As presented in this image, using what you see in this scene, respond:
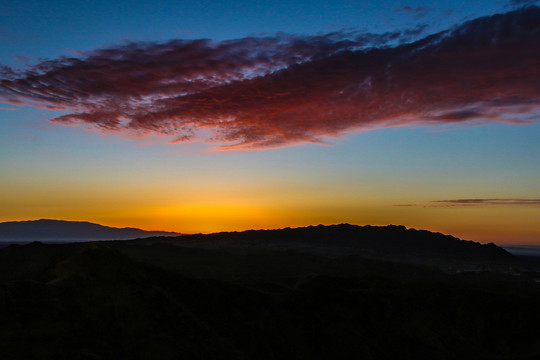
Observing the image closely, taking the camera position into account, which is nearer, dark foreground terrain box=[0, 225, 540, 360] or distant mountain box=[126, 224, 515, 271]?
dark foreground terrain box=[0, 225, 540, 360]

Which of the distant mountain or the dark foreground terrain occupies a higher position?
the distant mountain

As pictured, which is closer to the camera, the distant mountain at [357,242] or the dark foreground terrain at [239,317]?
the dark foreground terrain at [239,317]

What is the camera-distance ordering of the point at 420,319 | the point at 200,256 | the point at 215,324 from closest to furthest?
1. the point at 215,324
2. the point at 420,319
3. the point at 200,256

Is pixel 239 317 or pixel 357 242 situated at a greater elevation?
pixel 357 242

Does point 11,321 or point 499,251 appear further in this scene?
point 499,251

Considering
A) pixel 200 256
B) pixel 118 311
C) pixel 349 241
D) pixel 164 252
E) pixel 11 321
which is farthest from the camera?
pixel 349 241

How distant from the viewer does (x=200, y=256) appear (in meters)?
73.7

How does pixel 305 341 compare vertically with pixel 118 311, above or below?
below

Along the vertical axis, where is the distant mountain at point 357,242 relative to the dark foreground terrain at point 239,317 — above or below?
above

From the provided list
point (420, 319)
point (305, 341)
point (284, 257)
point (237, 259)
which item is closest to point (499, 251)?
point (284, 257)

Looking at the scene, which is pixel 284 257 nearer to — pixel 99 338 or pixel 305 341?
pixel 305 341

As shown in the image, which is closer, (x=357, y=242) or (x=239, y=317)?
(x=239, y=317)

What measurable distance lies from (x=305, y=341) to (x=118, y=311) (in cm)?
1114

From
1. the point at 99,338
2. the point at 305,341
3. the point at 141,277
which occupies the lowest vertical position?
the point at 305,341
